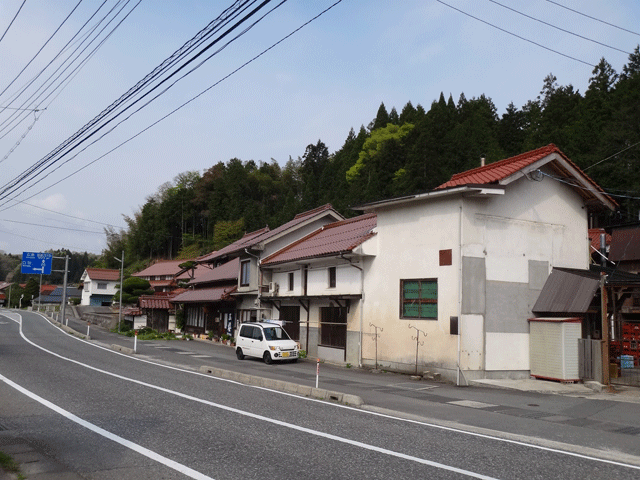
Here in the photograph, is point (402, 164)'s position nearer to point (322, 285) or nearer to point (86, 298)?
point (322, 285)

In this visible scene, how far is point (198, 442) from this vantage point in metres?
8.77

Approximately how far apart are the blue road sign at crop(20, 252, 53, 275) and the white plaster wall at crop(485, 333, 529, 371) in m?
36.9

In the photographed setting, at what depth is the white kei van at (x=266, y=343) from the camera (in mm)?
25812

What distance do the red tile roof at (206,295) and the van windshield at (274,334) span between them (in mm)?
9477

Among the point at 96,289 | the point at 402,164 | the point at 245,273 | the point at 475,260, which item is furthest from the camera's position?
the point at 96,289

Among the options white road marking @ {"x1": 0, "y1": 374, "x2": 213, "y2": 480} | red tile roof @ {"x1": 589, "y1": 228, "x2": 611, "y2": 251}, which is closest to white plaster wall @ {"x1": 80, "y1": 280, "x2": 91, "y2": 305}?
red tile roof @ {"x1": 589, "y1": 228, "x2": 611, "y2": 251}

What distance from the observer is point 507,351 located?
20562mm

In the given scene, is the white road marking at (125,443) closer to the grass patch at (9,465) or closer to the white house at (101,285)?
the grass patch at (9,465)

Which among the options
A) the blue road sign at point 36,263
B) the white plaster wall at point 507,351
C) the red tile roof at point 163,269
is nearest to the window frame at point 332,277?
the white plaster wall at point 507,351

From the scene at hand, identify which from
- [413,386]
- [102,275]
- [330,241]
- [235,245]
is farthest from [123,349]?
[102,275]

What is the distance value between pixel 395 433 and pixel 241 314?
88.3 feet

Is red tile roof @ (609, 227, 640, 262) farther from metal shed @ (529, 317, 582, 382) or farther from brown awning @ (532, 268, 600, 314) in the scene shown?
metal shed @ (529, 317, 582, 382)

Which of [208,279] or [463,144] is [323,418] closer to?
[208,279]

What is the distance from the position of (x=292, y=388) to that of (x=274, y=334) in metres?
10.7
